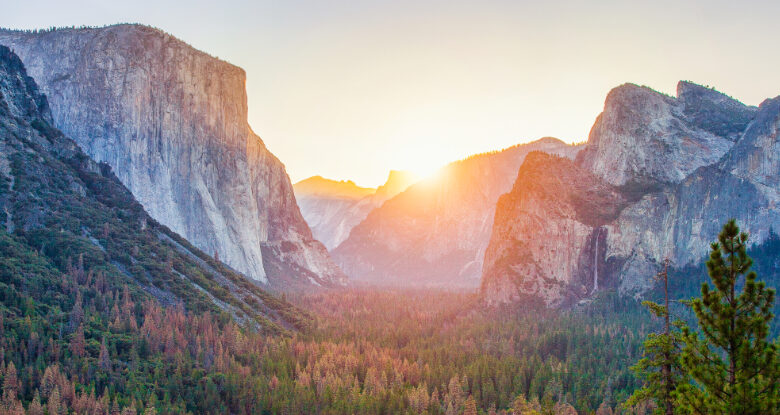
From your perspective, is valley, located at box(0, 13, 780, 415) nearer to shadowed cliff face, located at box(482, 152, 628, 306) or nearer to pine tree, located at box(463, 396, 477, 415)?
pine tree, located at box(463, 396, 477, 415)

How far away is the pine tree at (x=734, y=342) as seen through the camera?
16516mm

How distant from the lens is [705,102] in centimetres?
14212

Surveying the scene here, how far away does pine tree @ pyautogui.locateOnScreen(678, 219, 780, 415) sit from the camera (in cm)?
1652

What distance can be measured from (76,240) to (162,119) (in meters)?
48.3

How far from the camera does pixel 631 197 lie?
13450 centimetres

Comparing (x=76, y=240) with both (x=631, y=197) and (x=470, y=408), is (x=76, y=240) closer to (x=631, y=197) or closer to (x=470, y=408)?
(x=470, y=408)

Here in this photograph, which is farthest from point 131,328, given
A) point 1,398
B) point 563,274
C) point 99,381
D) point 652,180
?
point 652,180

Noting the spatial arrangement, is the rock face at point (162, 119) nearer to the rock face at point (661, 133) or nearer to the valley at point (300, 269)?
the valley at point (300, 269)

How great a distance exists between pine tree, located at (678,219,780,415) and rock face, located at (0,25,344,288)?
355 feet

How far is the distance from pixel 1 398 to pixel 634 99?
14163cm

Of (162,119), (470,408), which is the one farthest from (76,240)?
(470,408)

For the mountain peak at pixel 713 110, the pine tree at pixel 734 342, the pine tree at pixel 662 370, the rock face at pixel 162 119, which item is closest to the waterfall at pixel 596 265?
the mountain peak at pixel 713 110

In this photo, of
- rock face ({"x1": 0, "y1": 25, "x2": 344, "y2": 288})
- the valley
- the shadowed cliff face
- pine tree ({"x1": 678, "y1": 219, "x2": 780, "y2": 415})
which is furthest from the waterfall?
pine tree ({"x1": 678, "y1": 219, "x2": 780, "y2": 415})

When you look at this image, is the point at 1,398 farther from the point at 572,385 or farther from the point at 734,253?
the point at 572,385
